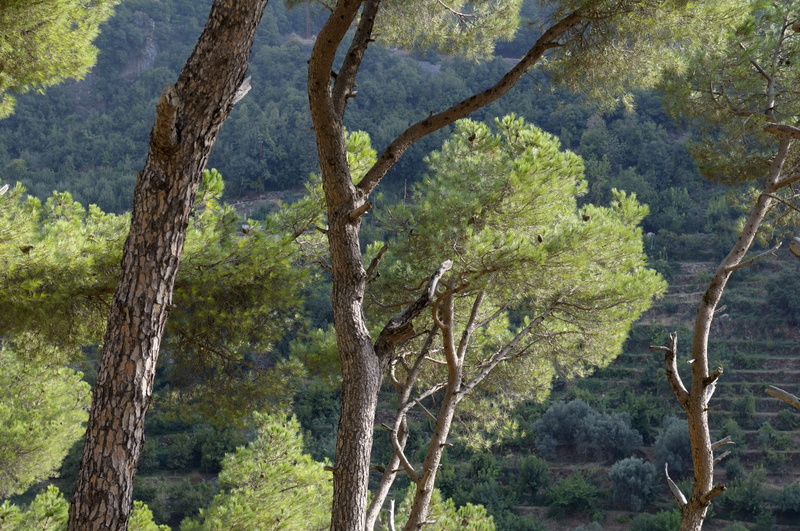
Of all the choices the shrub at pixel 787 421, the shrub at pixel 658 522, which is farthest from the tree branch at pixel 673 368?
the shrub at pixel 787 421

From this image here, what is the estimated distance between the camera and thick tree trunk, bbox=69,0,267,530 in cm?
177

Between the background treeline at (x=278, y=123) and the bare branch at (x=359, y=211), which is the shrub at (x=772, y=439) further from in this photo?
the bare branch at (x=359, y=211)

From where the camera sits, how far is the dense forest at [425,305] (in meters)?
3.63

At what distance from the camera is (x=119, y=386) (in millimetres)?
1816

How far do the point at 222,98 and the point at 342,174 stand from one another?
601 millimetres

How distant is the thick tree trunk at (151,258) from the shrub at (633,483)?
10042 millimetres

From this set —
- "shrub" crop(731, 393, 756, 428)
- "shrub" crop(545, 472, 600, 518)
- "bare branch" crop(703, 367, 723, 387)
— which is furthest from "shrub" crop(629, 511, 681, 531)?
"bare branch" crop(703, 367, 723, 387)

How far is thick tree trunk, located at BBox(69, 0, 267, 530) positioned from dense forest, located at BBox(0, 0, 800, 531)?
2.09ft

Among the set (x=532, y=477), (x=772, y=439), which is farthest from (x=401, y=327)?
(x=772, y=439)

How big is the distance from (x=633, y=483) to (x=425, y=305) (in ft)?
30.9

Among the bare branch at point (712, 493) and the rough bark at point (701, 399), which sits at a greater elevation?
the rough bark at point (701, 399)

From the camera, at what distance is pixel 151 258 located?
188cm

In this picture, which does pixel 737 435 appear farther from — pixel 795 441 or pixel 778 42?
pixel 778 42

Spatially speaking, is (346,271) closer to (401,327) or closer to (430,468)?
(401,327)
